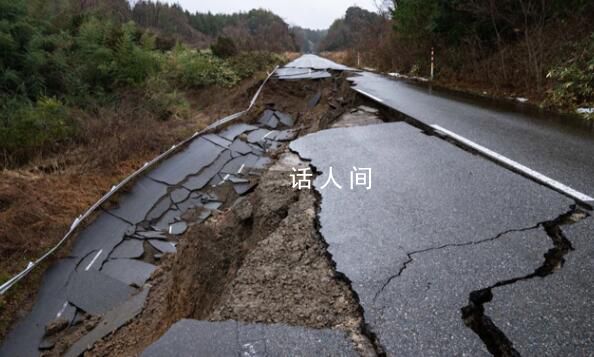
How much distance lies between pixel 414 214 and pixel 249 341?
186cm

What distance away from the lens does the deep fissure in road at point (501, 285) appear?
5.58 feet

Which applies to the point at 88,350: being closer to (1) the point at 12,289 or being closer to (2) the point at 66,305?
(2) the point at 66,305

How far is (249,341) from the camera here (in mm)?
1799

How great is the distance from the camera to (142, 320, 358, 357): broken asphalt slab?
1731 mm

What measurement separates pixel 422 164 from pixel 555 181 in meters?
1.32

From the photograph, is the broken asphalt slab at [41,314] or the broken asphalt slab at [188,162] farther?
the broken asphalt slab at [188,162]

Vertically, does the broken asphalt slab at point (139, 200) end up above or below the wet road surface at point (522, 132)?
below

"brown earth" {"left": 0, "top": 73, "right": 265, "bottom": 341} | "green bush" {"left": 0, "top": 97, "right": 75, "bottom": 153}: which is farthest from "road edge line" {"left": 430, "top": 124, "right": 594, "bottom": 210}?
"green bush" {"left": 0, "top": 97, "right": 75, "bottom": 153}

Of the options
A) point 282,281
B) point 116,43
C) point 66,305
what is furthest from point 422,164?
point 116,43

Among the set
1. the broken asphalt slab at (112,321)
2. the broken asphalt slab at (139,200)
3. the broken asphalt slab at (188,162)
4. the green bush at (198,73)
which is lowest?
the broken asphalt slab at (112,321)

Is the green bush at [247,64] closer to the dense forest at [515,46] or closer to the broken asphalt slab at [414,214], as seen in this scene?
the dense forest at [515,46]

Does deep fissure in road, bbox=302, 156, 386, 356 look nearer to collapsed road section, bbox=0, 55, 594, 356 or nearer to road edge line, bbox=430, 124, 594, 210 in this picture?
collapsed road section, bbox=0, 55, 594, 356

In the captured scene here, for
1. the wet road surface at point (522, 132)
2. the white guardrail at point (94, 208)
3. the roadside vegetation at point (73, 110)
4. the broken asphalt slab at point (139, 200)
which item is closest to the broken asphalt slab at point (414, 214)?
the wet road surface at point (522, 132)

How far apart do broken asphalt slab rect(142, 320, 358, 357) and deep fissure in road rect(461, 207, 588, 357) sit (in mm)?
667
